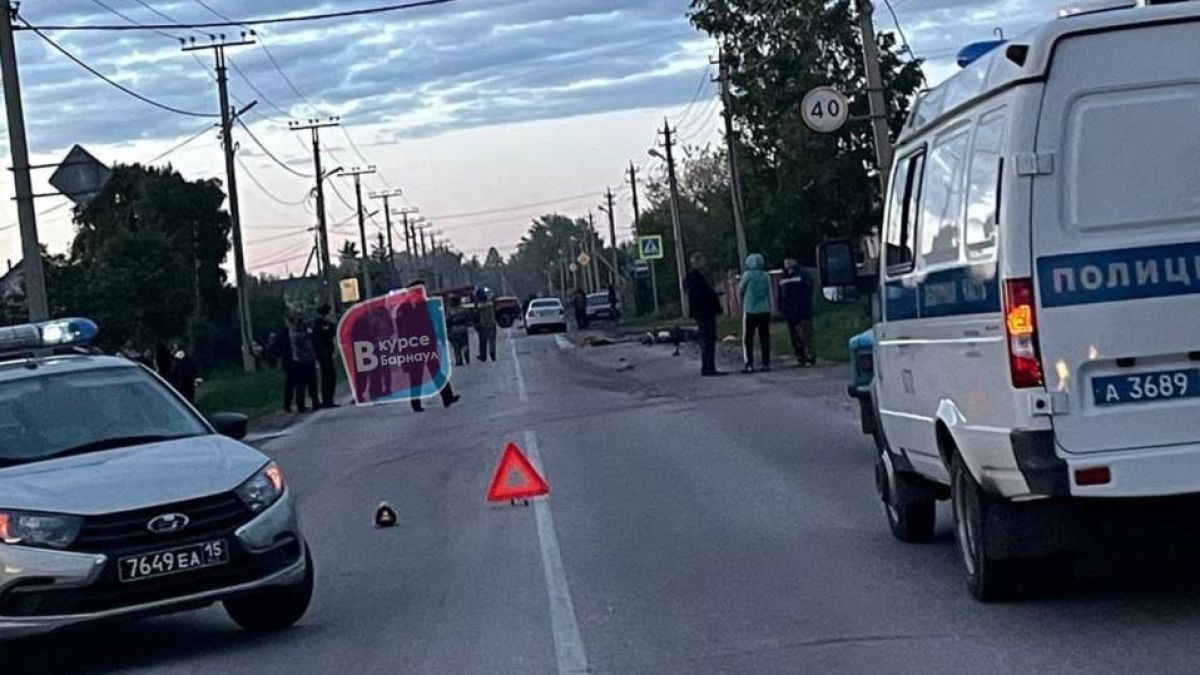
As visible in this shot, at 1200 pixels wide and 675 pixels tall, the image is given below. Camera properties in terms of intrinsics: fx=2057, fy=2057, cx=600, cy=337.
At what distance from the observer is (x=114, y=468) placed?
10.0 meters

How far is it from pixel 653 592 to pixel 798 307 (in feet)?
64.9

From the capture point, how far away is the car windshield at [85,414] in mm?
10602

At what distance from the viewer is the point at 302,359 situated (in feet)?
111

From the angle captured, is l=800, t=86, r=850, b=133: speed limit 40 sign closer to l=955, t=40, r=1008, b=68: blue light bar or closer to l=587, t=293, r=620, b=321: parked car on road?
l=955, t=40, r=1008, b=68: blue light bar

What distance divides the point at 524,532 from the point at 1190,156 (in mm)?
6703

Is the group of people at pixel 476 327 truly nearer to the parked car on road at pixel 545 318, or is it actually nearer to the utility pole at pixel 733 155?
the utility pole at pixel 733 155

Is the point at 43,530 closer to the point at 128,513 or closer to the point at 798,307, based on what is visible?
the point at 128,513

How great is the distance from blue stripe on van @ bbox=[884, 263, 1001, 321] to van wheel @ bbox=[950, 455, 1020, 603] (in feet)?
2.51

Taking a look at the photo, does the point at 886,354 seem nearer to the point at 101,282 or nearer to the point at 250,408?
the point at 250,408

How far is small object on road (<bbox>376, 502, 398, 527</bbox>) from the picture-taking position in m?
15.3

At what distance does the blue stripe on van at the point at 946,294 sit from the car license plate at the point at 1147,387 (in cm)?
56

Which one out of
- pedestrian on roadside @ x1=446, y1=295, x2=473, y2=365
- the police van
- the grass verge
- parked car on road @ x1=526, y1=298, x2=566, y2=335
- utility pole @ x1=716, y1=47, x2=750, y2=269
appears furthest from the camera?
parked car on road @ x1=526, y1=298, x2=566, y2=335

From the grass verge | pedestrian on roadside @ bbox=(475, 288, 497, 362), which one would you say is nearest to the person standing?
the grass verge

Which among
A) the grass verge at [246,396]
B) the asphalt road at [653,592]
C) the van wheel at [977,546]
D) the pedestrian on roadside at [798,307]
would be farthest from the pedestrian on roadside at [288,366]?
the van wheel at [977,546]
